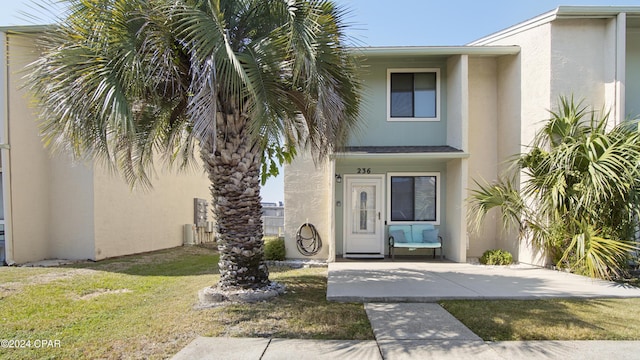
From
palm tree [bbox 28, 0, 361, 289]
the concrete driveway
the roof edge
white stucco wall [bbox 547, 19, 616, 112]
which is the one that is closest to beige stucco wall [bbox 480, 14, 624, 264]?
white stucco wall [bbox 547, 19, 616, 112]

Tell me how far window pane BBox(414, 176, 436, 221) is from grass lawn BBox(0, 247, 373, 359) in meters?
3.99

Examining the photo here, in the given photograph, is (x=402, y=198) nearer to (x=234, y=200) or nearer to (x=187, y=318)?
(x=234, y=200)

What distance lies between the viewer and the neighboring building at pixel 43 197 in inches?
376

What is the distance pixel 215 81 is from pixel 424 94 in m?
7.44

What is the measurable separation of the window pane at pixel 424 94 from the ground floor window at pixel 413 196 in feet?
6.35

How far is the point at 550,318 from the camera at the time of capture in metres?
5.21

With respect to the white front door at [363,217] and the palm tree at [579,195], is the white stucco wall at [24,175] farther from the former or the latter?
the palm tree at [579,195]

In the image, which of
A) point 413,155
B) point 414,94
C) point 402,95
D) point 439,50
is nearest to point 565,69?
point 439,50

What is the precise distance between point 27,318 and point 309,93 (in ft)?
18.1

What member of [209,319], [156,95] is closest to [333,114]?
[156,95]

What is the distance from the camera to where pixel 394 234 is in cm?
1020

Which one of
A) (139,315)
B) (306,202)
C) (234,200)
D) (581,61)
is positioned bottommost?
(139,315)

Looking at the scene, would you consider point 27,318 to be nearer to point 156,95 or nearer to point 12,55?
point 156,95

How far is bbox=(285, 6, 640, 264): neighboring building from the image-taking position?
9344 mm
